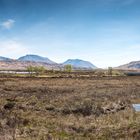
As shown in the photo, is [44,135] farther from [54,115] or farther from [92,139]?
[54,115]

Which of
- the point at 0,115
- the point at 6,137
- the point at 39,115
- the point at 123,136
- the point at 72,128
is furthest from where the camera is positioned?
the point at 39,115

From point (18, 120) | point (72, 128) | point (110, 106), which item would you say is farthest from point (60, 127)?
point (110, 106)

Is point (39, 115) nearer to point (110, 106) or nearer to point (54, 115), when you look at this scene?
point (54, 115)

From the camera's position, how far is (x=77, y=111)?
28.2 metres

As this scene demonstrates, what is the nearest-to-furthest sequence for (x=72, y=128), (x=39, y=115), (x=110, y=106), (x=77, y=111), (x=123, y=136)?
(x=123, y=136), (x=72, y=128), (x=39, y=115), (x=77, y=111), (x=110, y=106)

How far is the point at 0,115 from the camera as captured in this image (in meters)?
22.2

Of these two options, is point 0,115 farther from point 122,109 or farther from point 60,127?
point 122,109

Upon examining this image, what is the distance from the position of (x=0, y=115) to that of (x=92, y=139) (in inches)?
338

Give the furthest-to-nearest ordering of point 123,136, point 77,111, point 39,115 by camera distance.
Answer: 1. point 77,111
2. point 39,115
3. point 123,136

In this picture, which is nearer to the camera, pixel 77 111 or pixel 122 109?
pixel 77 111

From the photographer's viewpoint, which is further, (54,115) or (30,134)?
(54,115)

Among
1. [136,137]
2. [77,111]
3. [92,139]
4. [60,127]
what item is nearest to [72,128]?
[60,127]

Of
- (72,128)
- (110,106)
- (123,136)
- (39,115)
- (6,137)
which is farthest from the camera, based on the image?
(110,106)

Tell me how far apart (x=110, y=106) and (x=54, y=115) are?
317 inches
